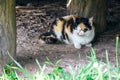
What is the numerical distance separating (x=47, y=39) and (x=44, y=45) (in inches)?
6.4

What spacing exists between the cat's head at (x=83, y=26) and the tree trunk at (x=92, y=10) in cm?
44

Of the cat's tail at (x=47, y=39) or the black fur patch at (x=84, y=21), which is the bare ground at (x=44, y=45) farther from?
the black fur patch at (x=84, y=21)

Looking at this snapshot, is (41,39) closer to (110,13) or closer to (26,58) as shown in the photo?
(26,58)

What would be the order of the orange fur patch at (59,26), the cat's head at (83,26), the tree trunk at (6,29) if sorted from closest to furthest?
1. the tree trunk at (6,29)
2. the cat's head at (83,26)
3. the orange fur patch at (59,26)

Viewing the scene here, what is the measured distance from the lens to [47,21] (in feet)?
22.1

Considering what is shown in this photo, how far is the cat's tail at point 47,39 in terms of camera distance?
220 inches

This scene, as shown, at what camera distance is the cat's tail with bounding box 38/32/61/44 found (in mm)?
5578

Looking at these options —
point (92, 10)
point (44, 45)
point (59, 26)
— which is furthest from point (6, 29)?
point (92, 10)

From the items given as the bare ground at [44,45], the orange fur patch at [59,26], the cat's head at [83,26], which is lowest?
the bare ground at [44,45]

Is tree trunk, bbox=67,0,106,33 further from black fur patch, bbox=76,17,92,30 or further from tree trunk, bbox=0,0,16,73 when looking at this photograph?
tree trunk, bbox=0,0,16,73

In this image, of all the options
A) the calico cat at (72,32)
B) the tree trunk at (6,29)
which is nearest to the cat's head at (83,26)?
the calico cat at (72,32)

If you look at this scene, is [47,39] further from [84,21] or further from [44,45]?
[84,21]

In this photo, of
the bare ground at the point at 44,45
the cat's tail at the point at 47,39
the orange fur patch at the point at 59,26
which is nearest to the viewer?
the bare ground at the point at 44,45

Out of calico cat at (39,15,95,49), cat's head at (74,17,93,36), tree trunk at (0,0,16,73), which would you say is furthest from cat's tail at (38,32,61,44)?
tree trunk at (0,0,16,73)
